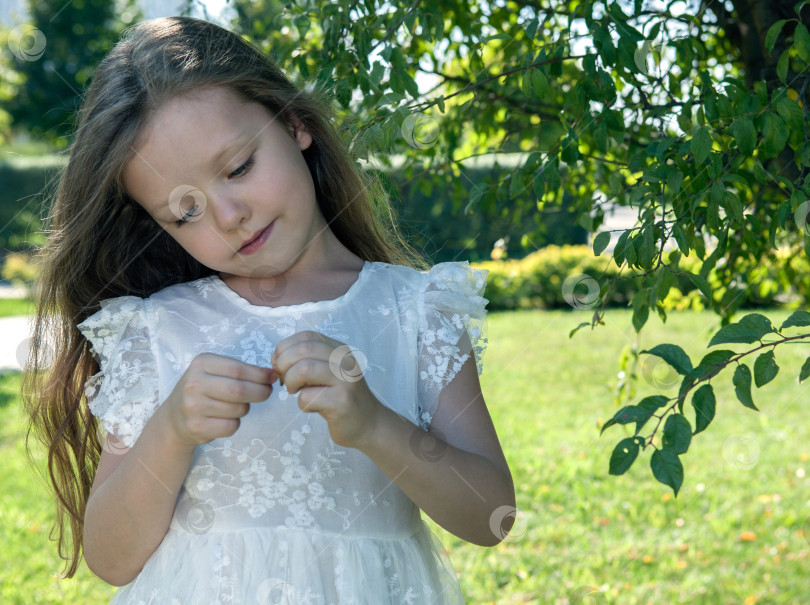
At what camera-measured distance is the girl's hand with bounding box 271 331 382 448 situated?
1060 mm

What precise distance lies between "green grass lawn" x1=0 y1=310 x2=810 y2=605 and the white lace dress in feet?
2.63

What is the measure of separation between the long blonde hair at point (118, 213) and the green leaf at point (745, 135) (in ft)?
2.60

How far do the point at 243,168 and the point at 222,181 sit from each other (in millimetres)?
48

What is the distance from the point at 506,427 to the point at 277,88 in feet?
12.6

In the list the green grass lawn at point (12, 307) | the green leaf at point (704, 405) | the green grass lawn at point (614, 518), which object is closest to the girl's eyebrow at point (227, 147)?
the green leaf at point (704, 405)

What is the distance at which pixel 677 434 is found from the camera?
120 cm

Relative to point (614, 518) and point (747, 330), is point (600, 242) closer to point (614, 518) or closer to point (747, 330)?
point (747, 330)

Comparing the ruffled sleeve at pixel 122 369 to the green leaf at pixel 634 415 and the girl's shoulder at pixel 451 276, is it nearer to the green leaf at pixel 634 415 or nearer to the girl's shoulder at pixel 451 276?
the girl's shoulder at pixel 451 276

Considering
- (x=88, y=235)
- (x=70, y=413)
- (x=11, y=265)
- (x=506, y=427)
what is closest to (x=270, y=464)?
(x=70, y=413)

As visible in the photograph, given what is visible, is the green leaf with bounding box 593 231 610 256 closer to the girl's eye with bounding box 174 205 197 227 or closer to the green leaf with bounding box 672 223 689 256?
the green leaf with bounding box 672 223 689 256

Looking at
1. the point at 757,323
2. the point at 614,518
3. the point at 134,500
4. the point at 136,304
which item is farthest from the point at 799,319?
the point at 614,518

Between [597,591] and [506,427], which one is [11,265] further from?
[597,591]

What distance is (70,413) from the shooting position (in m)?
1.62

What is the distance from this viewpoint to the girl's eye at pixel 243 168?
4.46 ft
